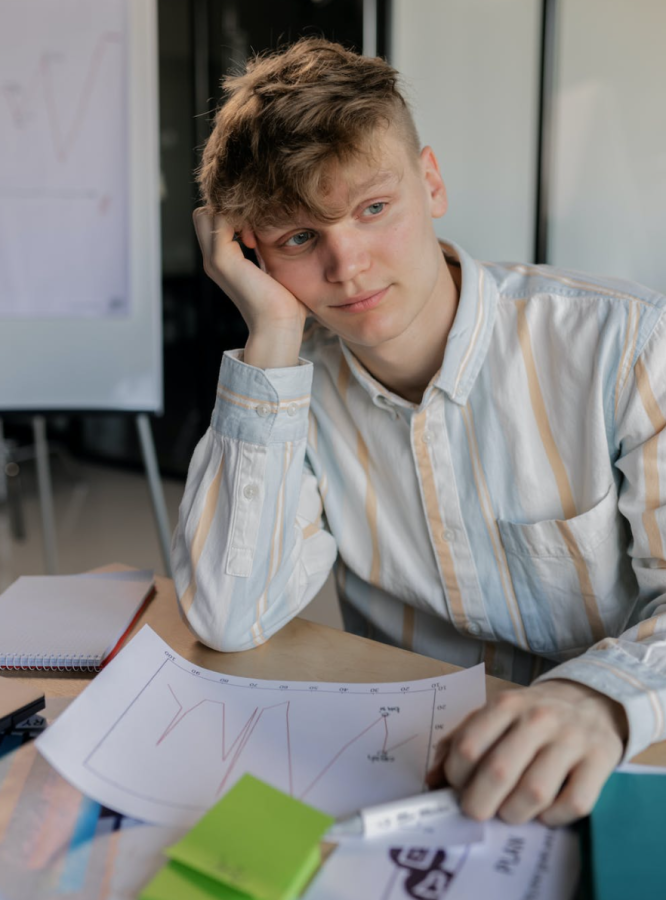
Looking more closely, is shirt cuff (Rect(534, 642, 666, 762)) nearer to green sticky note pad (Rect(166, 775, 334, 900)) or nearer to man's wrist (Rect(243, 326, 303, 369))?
green sticky note pad (Rect(166, 775, 334, 900))

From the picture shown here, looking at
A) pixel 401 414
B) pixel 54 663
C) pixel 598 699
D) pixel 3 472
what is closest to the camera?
pixel 598 699

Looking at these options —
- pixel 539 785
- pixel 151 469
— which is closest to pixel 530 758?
pixel 539 785

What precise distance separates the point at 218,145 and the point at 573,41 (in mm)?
2177

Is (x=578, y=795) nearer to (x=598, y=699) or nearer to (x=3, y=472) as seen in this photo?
(x=598, y=699)

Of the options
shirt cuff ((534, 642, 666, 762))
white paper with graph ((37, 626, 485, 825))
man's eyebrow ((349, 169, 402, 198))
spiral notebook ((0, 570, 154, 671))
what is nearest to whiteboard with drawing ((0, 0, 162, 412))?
spiral notebook ((0, 570, 154, 671))

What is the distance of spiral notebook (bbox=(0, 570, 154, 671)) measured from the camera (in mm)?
816

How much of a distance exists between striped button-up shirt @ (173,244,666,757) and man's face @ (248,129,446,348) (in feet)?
0.22

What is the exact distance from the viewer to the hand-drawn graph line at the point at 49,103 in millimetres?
1787

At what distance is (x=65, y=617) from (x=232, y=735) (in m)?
0.36

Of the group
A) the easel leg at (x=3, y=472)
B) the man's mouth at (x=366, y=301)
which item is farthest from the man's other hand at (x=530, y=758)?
the easel leg at (x=3, y=472)

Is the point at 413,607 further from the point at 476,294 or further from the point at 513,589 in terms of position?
the point at 476,294

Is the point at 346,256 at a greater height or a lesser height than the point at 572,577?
greater

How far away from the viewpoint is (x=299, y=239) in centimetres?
94

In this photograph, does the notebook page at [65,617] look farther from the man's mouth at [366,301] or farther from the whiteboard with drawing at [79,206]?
the whiteboard with drawing at [79,206]
